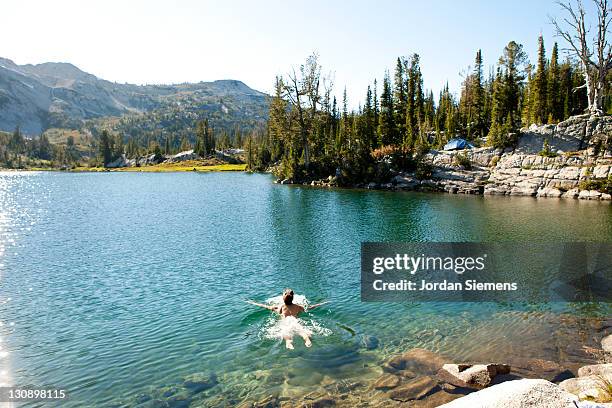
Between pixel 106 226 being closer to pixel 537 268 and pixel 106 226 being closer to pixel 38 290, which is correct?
pixel 38 290

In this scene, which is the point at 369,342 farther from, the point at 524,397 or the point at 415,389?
the point at 524,397

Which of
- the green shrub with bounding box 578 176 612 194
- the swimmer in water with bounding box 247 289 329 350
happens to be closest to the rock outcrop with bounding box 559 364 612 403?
the swimmer in water with bounding box 247 289 329 350

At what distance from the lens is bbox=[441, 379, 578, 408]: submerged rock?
8.01 meters

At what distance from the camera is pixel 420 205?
5706cm

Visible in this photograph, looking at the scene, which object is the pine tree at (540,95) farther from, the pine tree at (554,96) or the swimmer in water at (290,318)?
the swimmer in water at (290,318)

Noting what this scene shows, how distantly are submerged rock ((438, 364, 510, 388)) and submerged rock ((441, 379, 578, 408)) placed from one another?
497 cm

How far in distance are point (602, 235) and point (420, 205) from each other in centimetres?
2352

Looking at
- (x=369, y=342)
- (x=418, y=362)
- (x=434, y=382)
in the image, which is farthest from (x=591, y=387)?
(x=369, y=342)

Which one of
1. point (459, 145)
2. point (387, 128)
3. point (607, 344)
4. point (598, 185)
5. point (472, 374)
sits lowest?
point (607, 344)

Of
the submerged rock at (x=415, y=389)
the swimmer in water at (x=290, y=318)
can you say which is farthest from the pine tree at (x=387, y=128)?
the submerged rock at (x=415, y=389)

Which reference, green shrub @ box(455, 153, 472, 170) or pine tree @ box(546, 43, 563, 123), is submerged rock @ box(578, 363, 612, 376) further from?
pine tree @ box(546, 43, 563, 123)

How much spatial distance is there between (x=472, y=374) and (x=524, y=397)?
18.9 feet

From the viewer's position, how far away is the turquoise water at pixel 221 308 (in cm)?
1500

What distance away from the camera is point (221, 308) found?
A: 20938 mm
